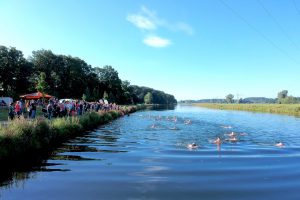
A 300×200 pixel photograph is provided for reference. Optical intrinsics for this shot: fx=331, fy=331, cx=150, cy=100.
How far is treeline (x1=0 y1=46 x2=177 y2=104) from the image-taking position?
94.6 metres

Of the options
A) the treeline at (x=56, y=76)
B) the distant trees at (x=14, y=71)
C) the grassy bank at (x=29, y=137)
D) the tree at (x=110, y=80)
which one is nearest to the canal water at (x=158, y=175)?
the grassy bank at (x=29, y=137)

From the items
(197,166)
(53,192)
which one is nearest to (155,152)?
(197,166)

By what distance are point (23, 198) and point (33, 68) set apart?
327ft

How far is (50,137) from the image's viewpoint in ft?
72.6

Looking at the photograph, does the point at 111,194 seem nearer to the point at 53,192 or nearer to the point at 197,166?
the point at 53,192

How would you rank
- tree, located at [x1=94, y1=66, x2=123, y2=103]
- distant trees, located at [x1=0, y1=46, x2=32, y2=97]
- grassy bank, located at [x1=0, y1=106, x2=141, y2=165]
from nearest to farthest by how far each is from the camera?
grassy bank, located at [x1=0, y1=106, x2=141, y2=165]
distant trees, located at [x1=0, y1=46, x2=32, y2=97]
tree, located at [x1=94, y1=66, x2=123, y2=103]

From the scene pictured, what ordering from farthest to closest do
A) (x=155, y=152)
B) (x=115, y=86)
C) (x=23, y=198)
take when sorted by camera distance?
1. (x=115, y=86)
2. (x=155, y=152)
3. (x=23, y=198)

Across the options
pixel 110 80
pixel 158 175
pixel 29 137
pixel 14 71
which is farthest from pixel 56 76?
pixel 158 175

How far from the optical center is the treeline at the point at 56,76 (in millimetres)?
94562

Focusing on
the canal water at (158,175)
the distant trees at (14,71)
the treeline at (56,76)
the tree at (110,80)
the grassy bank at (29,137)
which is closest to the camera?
the canal water at (158,175)

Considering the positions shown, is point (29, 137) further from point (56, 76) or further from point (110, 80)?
point (110, 80)

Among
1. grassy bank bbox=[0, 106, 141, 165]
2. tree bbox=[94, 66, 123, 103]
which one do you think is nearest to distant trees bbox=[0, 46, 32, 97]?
tree bbox=[94, 66, 123, 103]

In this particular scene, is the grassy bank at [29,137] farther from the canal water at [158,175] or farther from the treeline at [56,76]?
the treeline at [56,76]

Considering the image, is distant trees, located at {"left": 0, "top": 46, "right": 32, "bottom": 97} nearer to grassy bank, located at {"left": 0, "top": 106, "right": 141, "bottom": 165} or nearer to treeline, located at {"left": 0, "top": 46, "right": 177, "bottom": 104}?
treeline, located at {"left": 0, "top": 46, "right": 177, "bottom": 104}
